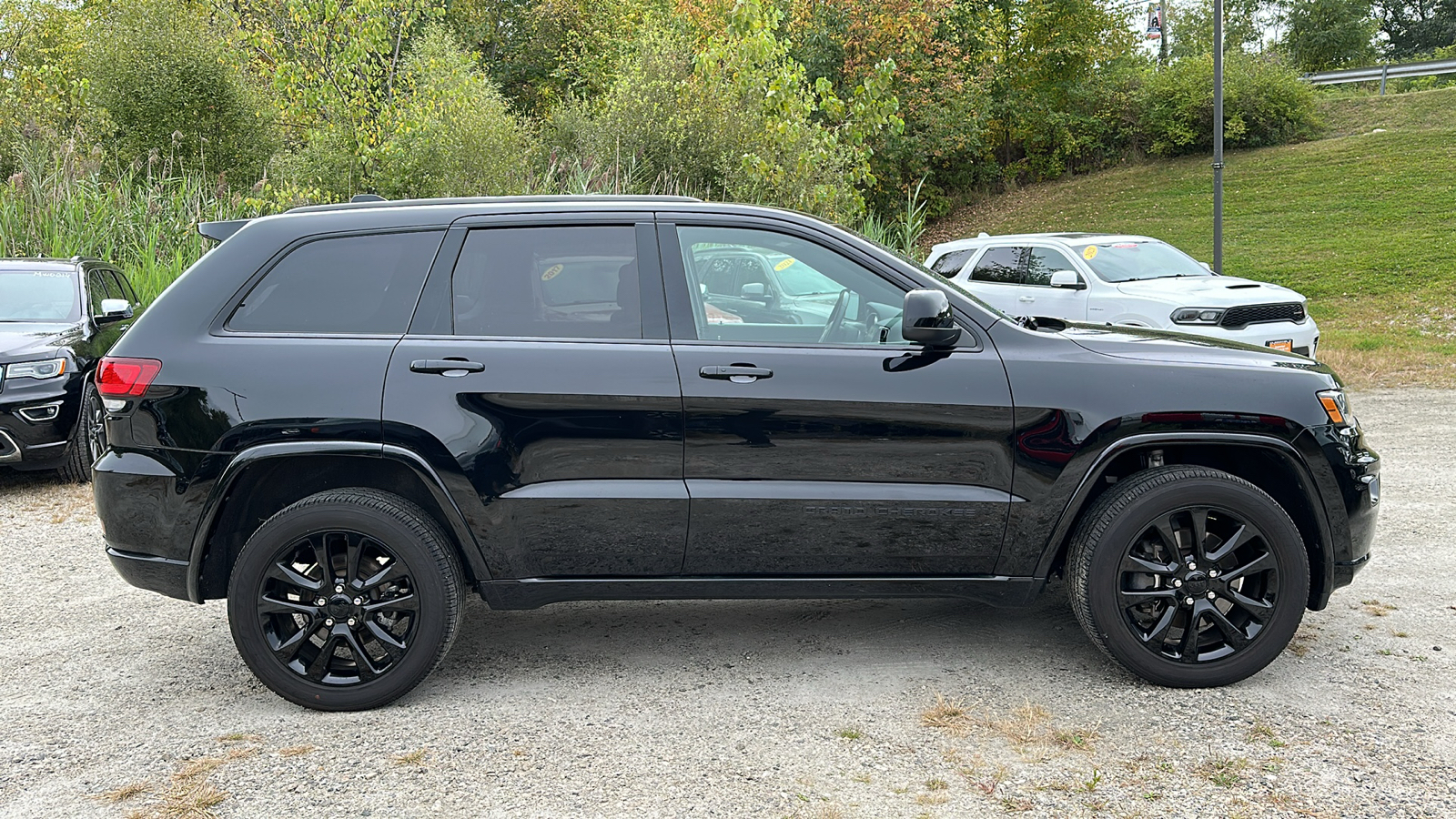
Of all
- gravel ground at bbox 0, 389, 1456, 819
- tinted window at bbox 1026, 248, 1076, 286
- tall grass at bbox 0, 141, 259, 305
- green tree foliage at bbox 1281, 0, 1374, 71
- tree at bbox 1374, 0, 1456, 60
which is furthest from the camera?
tree at bbox 1374, 0, 1456, 60

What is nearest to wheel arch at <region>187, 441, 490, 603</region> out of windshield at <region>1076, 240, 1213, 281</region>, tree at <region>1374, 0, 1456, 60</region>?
windshield at <region>1076, 240, 1213, 281</region>

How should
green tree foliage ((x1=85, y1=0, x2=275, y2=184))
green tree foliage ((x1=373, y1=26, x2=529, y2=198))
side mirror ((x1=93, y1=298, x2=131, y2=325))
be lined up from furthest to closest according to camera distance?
green tree foliage ((x1=85, y1=0, x2=275, y2=184))
green tree foliage ((x1=373, y1=26, x2=529, y2=198))
side mirror ((x1=93, y1=298, x2=131, y2=325))

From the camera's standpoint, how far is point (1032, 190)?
3441 cm

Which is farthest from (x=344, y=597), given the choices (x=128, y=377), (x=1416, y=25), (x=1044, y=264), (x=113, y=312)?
(x=1416, y=25)

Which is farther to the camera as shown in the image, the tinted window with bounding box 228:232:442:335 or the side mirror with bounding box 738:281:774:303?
the side mirror with bounding box 738:281:774:303

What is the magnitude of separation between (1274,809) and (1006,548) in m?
1.17

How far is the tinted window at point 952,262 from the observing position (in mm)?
13375

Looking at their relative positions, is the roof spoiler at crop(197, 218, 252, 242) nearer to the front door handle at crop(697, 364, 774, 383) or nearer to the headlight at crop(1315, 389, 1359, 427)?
the front door handle at crop(697, 364, 774, 383)

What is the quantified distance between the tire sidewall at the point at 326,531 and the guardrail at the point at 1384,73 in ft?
118

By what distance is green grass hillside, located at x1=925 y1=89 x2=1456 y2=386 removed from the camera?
15164 mm

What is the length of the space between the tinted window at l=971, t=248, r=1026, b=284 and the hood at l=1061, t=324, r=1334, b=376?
28.1 feet

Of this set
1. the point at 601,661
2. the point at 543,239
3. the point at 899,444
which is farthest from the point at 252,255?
the point at 899,444

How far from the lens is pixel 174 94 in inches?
604

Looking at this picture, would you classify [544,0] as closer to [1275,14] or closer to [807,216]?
[1275,14]
